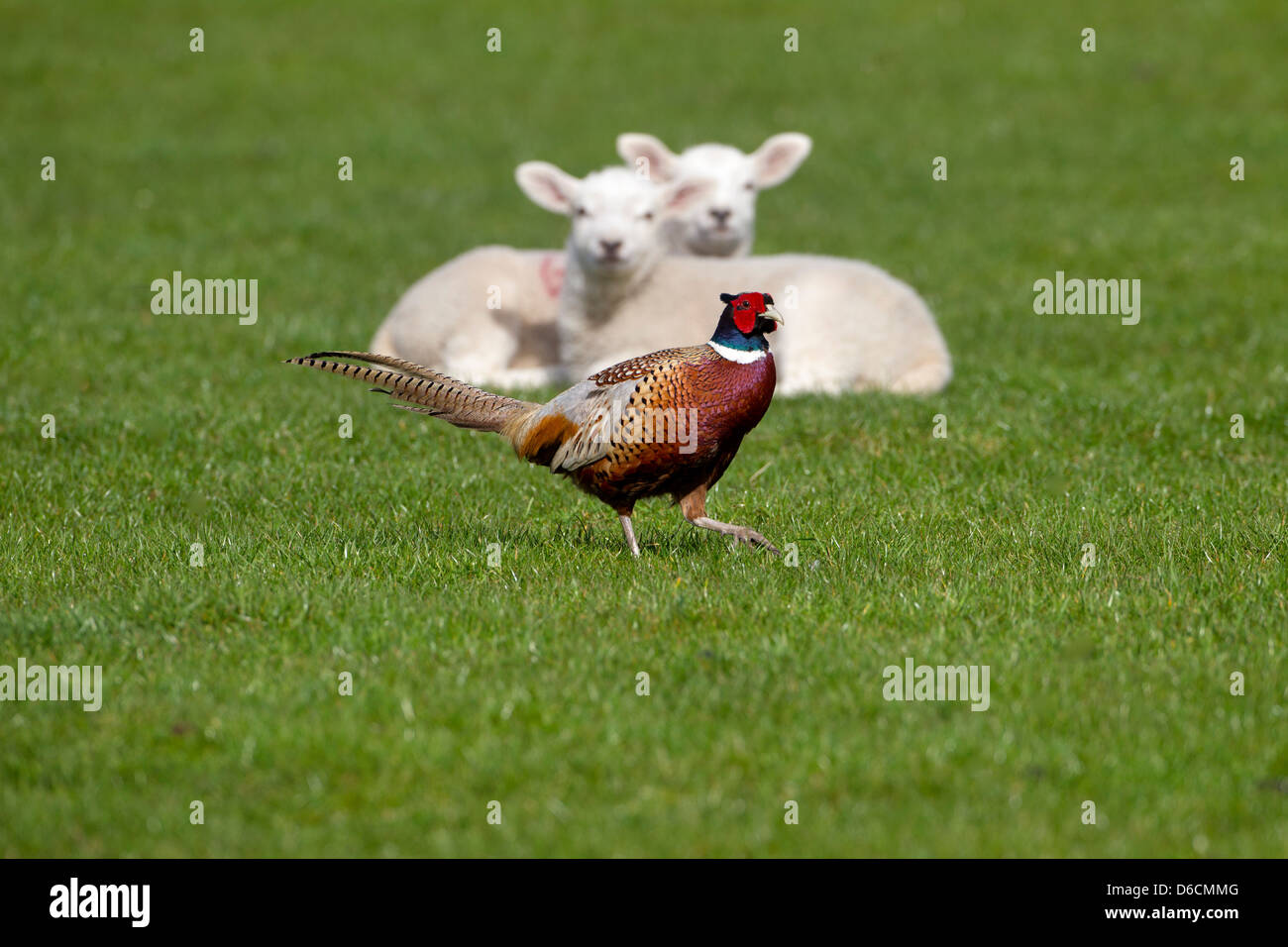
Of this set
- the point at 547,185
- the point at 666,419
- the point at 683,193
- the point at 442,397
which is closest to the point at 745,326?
the point at 666,419

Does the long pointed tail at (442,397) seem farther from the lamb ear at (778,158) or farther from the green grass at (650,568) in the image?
the lamb ear at (778,158)

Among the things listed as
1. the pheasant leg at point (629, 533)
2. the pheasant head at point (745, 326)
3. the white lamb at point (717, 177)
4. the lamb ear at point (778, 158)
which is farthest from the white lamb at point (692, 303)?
the pheasant head at point (745, 326)

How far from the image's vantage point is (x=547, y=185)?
11.0 meters

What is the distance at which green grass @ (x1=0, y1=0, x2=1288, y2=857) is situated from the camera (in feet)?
14.9

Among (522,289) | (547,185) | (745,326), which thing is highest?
(547,185)

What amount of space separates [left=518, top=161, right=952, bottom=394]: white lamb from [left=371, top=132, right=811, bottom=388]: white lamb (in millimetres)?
285

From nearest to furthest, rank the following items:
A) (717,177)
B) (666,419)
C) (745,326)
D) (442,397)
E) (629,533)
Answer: (666,419), (745,326), (629,533), (442,397), (717,177)

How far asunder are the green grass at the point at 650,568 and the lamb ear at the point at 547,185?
185 cm

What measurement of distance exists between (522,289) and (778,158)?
→ 2.36 metres

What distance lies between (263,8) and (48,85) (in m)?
5.17

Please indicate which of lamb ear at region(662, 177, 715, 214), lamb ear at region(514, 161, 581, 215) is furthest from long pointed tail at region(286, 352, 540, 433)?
lamb ear at region(662, 177, 715, 214)

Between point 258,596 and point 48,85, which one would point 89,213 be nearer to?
point 48,85

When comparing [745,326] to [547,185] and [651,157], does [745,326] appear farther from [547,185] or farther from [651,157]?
[651,157]
